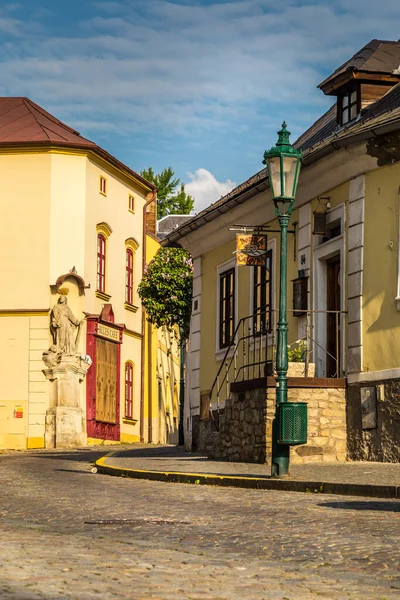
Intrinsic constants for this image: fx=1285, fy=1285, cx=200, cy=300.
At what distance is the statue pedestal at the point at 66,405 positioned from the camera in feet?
117

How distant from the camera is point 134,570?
7.75 metres

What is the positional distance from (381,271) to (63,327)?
1844cm

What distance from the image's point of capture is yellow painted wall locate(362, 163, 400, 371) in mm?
18641

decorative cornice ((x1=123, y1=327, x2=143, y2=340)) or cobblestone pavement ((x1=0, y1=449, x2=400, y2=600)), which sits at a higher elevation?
decorative cornice ((x1=123, y1=327, x2=143, y2=340))

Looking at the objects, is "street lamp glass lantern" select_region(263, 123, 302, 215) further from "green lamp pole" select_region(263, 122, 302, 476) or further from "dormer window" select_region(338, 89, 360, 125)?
"dormer window" select_region(338, 89, 360, 125)

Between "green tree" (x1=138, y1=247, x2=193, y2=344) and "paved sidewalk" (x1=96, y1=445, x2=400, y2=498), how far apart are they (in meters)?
12.7

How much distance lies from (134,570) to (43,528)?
2.82 m

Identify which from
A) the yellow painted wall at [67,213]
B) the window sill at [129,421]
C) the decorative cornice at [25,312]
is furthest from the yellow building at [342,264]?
the window sill at [129,421]

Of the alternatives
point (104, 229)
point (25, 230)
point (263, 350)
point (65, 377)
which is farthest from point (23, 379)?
point (263, 350)

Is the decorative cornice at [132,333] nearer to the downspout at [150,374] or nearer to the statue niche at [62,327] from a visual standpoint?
the downspout at [150,374]

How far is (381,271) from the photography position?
18984 millimetres

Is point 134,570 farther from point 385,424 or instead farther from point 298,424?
point 385,424

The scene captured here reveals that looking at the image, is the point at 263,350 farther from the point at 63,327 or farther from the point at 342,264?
the point at 63,327

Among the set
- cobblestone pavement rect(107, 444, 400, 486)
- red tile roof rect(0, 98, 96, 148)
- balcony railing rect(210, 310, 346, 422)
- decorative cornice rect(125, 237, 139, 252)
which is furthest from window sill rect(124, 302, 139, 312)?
cobblestone pavement rect(107, 444, 400, 486)
